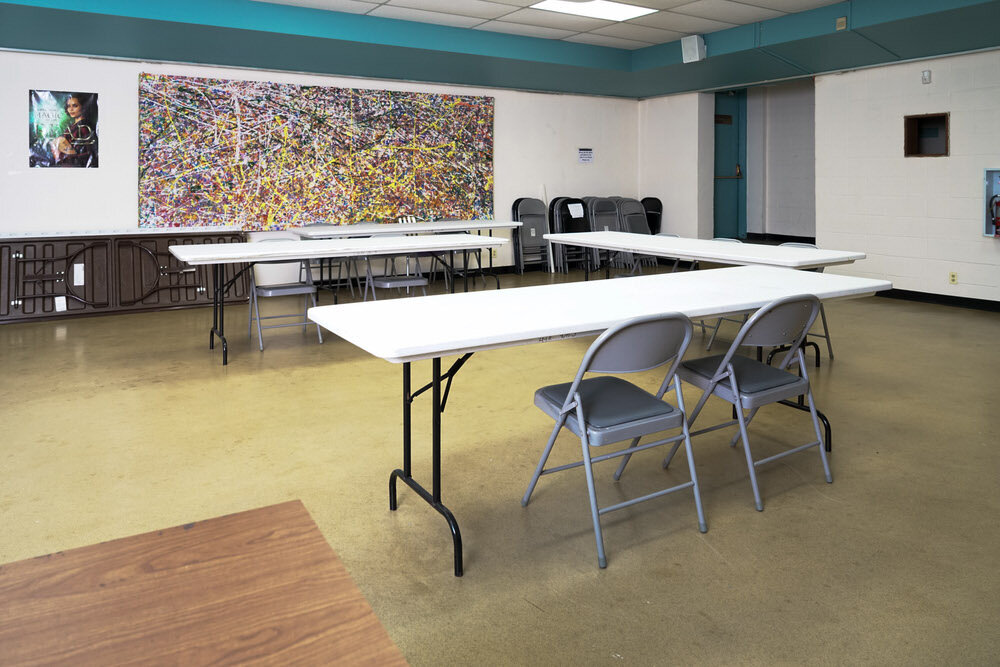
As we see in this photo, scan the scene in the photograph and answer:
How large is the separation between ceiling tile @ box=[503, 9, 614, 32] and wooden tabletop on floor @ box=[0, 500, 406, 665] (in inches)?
300

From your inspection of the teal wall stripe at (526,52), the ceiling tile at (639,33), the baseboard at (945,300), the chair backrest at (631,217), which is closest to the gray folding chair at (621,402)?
the teal wall stripe at (526,52)

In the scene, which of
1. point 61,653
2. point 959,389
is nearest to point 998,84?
point 959,389

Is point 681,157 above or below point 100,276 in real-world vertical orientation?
above

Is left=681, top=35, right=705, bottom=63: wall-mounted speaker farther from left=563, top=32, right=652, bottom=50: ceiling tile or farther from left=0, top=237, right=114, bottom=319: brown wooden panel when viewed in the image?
left=0, top=237, right=114, bottom=319: brown wooden panel

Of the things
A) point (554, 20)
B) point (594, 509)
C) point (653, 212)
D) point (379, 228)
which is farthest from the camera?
point (653, 212)

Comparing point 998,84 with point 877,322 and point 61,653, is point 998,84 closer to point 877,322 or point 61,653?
point 877,322

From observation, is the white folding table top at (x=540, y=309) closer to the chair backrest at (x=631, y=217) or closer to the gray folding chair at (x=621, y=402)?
the gray folding chair at (x=621, y=402)

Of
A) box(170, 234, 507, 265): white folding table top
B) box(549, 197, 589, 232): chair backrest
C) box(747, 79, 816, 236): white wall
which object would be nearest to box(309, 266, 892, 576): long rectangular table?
box(170, 234, 507, 265): white folding table top

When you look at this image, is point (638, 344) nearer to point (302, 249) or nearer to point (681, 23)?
point (302, 249)

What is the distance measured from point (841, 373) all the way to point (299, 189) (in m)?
5.96

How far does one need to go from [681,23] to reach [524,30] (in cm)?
175

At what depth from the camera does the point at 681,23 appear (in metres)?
8.48

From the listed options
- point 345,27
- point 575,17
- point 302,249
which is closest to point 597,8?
point 575,17

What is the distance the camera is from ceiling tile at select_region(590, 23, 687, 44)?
28.6ft
